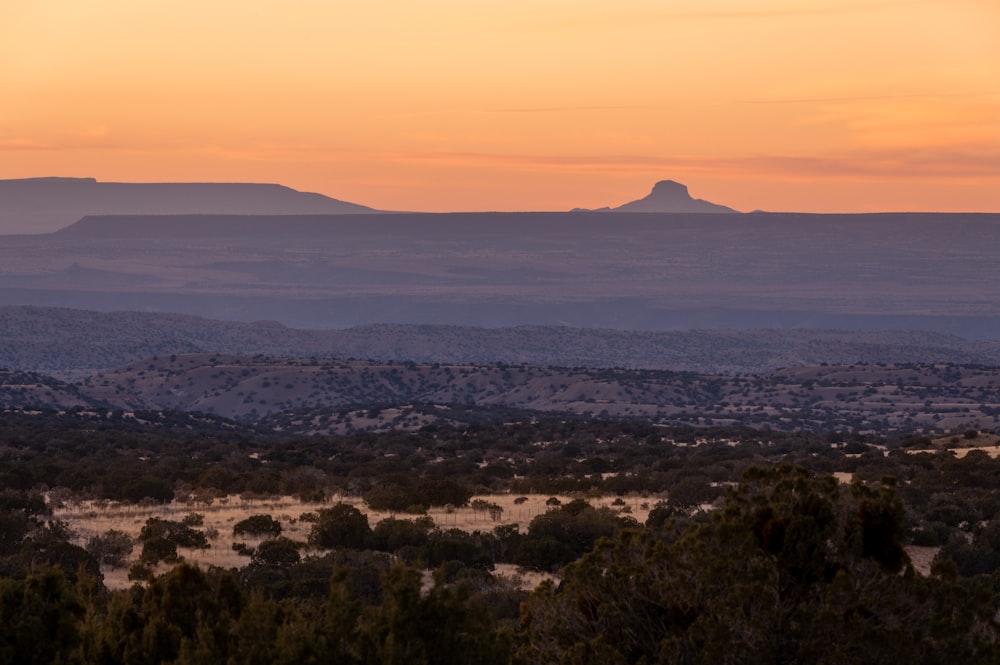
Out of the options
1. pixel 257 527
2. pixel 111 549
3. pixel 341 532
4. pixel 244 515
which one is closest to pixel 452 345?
pixel 244 515

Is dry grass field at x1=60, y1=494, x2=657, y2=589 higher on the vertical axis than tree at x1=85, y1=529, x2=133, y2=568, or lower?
lower

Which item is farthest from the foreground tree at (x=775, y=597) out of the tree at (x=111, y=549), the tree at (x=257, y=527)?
the tree at (x=257, y=527)

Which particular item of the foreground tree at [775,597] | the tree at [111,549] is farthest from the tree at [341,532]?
the foreground tree at [775,597]

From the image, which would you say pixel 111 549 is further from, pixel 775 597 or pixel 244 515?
pixel 775 597

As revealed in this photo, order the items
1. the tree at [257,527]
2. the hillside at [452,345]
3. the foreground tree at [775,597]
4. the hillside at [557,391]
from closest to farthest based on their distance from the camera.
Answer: the foreground tree at [775,597]
the tree at [257,527]
the hillside at [557,391]
the hillside at [452,345]

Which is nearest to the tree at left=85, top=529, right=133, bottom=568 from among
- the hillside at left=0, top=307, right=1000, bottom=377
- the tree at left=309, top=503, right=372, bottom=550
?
the tree at left=309, top=503, right=372, bottom=550

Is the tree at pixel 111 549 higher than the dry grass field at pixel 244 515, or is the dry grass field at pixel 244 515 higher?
the tree at pixel 111 549

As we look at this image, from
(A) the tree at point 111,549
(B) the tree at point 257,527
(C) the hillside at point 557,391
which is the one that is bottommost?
(C) the hillside at point 557,391

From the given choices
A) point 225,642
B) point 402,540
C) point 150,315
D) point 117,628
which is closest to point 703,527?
point 225,642

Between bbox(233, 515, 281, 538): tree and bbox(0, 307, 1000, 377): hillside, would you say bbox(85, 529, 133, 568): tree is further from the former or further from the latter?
bbox(0, 307, 1000, 377): hillside

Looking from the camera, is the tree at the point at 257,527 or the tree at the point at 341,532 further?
the tree at the point at 257,527

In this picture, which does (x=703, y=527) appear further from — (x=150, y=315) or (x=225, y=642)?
(x=150, y=315)

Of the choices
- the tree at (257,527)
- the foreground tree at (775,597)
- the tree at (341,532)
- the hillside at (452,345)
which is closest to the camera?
the foreground tree at (775,597)

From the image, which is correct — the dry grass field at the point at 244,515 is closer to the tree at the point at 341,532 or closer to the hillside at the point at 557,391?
the tree at the point at 341,532
